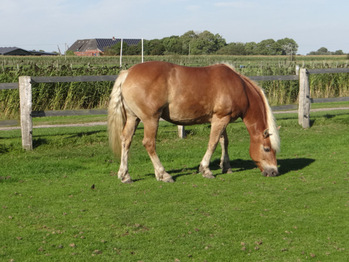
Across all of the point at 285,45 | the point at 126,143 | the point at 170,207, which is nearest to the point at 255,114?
the point at 126,143

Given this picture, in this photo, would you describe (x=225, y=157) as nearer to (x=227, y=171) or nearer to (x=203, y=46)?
(x=227, y=171)

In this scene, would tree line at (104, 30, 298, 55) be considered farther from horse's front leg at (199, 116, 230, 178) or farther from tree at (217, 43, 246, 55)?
horse's front leg at (199, 116, 230, 178)

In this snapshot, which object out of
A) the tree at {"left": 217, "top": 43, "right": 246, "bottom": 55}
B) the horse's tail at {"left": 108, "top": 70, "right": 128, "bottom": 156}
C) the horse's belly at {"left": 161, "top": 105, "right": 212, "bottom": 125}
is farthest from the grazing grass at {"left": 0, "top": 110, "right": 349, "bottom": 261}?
the tree at {"left": 217, "top": 43, "right": 246, "bottom": 55}

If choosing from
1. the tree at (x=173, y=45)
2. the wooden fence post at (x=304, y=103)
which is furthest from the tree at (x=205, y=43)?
the wooden fence post at (x=304, y=103)

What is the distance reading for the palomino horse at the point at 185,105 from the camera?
26.5ft

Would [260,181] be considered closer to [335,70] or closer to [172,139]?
[172,139]

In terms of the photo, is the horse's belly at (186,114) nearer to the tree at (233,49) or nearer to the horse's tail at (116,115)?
the horse's tail at (116,115)

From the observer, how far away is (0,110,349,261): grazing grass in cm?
525

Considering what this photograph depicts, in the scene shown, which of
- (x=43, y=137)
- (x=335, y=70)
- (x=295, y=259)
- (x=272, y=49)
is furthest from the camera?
(x=272, y=49)

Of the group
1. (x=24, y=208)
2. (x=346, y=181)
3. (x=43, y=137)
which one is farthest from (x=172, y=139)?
(x=24, y=208)

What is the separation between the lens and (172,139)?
12.4 meters

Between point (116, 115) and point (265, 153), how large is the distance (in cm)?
274

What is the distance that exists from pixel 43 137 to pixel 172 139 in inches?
126

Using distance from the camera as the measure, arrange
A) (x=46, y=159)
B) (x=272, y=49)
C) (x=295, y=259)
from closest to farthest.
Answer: (x=295, y=259) → (x=46, y=159) → (x=272, y=49)
